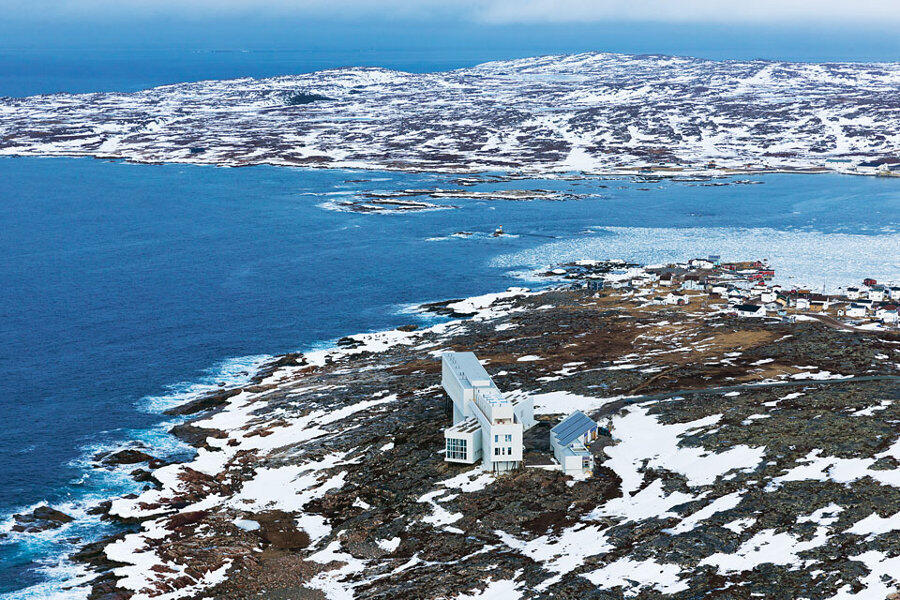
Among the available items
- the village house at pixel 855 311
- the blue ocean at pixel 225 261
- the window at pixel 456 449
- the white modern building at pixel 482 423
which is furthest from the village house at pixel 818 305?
the window at pixel 456 449

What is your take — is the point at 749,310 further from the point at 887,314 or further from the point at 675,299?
the point at 887,314

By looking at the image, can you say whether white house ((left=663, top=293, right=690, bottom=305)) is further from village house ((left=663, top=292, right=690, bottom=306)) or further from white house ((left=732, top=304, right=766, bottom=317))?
white house ((left=732, top=304, right=766, bottom=317))

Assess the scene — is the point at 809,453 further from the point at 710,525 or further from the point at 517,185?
the point at 517,185

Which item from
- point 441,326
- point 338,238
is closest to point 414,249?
point 338,238

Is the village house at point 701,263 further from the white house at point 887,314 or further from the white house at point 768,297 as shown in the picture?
the white house at point 887,314

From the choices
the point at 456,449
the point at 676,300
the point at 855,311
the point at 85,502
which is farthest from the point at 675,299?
the point at 85,502

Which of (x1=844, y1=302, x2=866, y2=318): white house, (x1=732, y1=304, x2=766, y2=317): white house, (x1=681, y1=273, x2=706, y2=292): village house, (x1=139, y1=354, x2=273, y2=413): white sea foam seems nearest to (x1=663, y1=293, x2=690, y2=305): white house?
(x1=681, y1=273, x2=706, y2=292): village house
